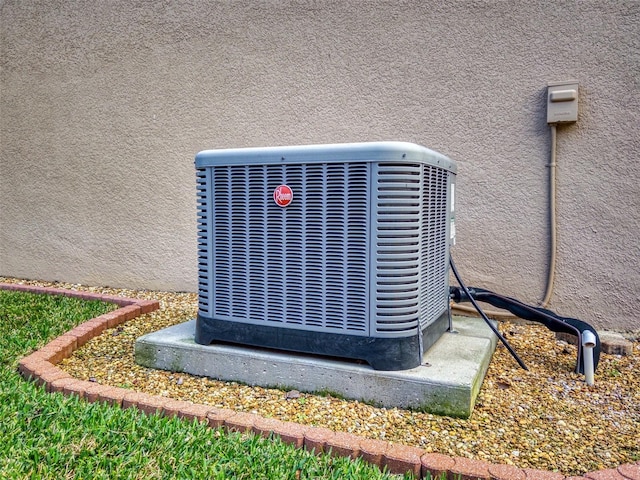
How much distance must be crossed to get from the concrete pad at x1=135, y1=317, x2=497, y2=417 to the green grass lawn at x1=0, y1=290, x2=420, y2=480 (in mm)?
466

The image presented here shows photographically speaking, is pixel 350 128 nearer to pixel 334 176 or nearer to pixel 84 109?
pixel 334 176

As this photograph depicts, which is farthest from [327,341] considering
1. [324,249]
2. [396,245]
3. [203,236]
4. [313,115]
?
[313,115]

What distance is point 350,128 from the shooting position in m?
3.69

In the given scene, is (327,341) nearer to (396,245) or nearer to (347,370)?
(347,370)

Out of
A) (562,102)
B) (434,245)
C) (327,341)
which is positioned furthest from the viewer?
(562,102)

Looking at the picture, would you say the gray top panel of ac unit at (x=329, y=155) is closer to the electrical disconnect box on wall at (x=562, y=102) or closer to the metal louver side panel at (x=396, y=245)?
the metal louver side panel at (x=396, y=245)

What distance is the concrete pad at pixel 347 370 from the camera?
2.03 meters

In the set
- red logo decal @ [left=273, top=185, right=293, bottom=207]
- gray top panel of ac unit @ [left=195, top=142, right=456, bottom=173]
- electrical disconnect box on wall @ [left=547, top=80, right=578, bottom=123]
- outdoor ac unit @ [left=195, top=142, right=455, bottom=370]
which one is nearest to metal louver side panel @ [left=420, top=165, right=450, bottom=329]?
outdoor ac unit @ [left=195, top=142, right=455, bottom=370]

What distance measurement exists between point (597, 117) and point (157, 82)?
139 inches

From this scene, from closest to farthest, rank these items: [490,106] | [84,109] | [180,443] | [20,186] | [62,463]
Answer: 1. [62,463]
2. [180,443]
3. [490,106]
4. [84,109]
5. [20,186]

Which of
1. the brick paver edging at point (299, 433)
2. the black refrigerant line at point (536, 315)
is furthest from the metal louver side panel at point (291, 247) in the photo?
the black refrigerant line at point (536, 315)

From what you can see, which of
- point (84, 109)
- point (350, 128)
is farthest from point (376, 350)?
point (84, 109)

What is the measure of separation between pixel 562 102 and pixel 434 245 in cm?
148

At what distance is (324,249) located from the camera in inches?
86.4
